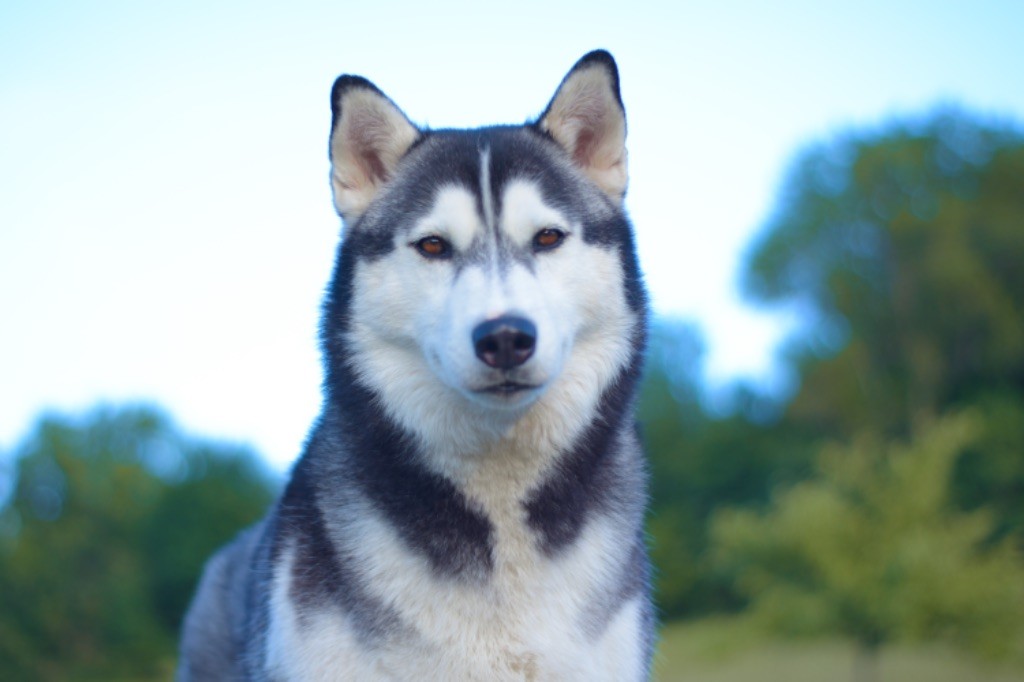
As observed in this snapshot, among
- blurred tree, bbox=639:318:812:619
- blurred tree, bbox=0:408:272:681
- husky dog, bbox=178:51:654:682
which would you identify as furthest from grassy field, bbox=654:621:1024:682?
blurred tree, bbox=0:408:272:681

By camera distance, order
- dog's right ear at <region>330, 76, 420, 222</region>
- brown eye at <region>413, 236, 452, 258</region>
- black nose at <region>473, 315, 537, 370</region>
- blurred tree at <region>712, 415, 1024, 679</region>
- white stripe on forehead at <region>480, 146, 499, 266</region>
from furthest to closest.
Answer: blurred tree at <region>712, 415, 1024, 679</region> → dog's right ear at <region>330, 76, 420, 222</region> → brown eye at <region>413, 236, 452, 258</region> → white stripe on forehead at <region>480, 146, 499, 266</region> → black nose at <region>473, 315, 537, 370</region>

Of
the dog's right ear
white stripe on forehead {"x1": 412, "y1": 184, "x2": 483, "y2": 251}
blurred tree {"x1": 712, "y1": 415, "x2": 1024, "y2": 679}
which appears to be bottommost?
blurred tree {"x1": 712, "y1": 415, "x2": 1024, "y2": 679}

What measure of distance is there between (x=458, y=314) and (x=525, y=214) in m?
0.57

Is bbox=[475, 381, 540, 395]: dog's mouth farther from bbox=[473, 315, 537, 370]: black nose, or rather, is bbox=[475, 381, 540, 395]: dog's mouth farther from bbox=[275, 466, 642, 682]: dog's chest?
bbox=[275, 466, 642, 682]: dog's chest

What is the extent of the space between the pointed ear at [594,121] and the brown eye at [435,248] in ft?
2.81

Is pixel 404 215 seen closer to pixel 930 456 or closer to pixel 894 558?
pixel 894 558

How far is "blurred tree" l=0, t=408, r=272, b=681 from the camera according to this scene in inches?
1363

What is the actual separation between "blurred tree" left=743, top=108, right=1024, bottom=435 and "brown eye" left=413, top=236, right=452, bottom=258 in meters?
37.8

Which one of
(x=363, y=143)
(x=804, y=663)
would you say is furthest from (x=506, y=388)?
(x=804, y=663)

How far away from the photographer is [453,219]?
4027 mm

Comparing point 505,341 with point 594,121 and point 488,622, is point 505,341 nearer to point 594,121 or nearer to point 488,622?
point 488,622

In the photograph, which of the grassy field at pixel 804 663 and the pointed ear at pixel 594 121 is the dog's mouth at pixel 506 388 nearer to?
the pointed ear at pixel 594 121

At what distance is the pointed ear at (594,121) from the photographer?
4441 mm

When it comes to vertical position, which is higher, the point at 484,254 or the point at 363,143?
the point at 363,143
